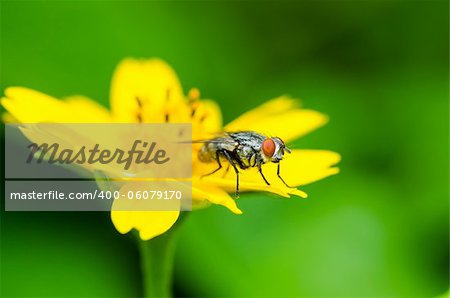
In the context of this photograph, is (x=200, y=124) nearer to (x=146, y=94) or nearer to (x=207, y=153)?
(x=207, y=153)

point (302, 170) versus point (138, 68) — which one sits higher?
point (138, 68)

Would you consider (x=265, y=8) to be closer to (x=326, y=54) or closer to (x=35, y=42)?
(x=326, y=54)

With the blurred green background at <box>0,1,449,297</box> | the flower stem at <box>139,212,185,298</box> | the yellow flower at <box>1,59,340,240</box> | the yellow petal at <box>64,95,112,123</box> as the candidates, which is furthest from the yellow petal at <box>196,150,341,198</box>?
the blurred green background at <box>0,1,449,297</box>

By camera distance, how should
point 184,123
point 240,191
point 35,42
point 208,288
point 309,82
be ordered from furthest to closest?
point 309,82
point 35,42
point 208,288
point 184,123
point 240,191

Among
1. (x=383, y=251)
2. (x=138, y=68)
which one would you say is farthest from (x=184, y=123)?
(x=383, y=251)

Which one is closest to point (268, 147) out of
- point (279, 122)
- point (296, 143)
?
point (279, 122)

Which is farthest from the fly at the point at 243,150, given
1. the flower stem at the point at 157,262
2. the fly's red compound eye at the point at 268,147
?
the flower stem at the point at 157,262
